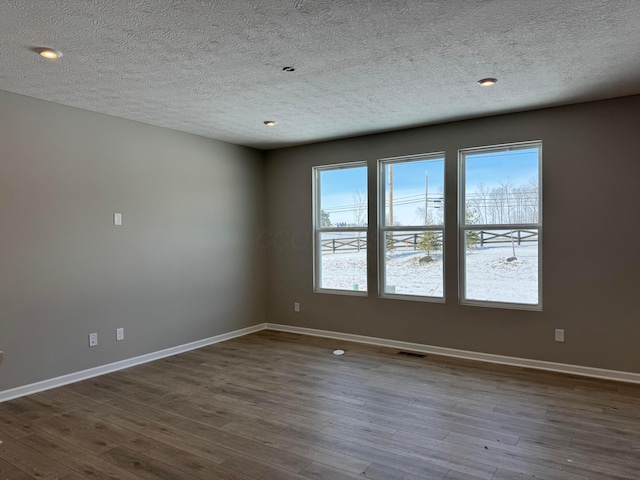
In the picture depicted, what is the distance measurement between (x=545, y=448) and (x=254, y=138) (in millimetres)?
4267

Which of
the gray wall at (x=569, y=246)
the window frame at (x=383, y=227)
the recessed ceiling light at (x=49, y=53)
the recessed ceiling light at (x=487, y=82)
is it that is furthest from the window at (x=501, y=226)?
the recessed ceiling light at (x=49, y=53)

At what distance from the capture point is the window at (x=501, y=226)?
13.8 feet

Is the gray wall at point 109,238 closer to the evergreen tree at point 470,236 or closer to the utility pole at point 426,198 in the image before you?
the utility pole at point 426,198

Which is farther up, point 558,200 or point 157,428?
point 558,200

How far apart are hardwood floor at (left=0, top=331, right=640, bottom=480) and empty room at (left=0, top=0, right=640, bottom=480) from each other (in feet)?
0.07

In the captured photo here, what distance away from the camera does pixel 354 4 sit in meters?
2.17

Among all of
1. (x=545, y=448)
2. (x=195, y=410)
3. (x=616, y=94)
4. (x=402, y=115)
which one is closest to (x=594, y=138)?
(x=616, y=94)

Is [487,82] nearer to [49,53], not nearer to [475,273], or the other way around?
[475,273]

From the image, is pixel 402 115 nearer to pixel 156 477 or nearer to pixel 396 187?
pixel 396 187

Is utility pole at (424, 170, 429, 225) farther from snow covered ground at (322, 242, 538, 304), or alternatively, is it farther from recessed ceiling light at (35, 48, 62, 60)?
recessed ceiling light at (35, 48, 62, 60)

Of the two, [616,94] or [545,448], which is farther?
[616,94]

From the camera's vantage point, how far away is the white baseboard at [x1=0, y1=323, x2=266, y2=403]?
11.4ft

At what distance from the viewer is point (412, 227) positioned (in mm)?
4906

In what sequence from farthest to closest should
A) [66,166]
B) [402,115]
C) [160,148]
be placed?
[160,148], [402,115], [66,166]
